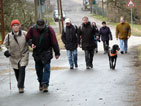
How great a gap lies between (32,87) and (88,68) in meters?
4.15

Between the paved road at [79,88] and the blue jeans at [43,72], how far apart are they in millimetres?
291

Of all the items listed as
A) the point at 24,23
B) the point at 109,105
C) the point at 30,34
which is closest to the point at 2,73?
the point at 30,34

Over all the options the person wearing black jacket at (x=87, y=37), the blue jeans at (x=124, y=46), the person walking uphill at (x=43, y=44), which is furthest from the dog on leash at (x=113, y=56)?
the blue jeans at (x=124, y=46)

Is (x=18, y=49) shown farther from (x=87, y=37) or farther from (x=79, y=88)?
(x=87, y=37)

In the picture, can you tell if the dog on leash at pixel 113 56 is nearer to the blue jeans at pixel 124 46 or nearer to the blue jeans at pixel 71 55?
the blue jeans at pixel 71 55

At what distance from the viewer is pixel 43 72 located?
414 inches

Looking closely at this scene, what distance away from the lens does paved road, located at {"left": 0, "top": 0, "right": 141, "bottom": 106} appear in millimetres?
9266

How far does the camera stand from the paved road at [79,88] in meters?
9.27

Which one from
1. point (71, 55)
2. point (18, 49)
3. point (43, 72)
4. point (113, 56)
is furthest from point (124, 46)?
point (18, 49)

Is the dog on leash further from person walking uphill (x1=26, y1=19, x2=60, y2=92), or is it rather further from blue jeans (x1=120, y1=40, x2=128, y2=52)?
blue jeans (x1=120, y1=40, x2=128, y2=52)

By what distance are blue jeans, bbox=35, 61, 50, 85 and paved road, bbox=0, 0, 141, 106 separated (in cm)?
29

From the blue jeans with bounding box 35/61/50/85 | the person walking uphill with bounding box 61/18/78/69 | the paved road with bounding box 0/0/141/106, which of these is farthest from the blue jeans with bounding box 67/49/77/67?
the blue jeans with bounding box 35/61/50/85

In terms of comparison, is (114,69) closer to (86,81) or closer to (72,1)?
(86,81)

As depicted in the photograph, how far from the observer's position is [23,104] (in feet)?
29.9
